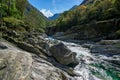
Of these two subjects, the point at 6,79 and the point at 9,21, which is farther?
the point at 9,21

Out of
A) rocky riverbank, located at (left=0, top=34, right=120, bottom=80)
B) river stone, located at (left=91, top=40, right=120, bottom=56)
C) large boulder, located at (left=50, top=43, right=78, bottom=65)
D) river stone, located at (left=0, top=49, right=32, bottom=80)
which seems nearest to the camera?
river stone, located at (left=0, top=49, right=32, bottom=80)

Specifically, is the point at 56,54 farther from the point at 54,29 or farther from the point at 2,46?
the point at 54,29

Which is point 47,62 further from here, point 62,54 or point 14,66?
point 14,66

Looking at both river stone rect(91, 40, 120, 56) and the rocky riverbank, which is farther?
river stone rect(91, 40, 120, 56)

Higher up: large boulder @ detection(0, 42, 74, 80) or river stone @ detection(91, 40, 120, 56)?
large boulder @ detection(0, 42, 74, 80)

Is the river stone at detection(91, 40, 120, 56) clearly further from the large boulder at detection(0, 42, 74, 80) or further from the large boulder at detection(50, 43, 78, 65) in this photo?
the large boulder at detection(0, 42, 74, 80)

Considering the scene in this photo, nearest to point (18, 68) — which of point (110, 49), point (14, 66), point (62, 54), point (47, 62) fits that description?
point (14, 66)

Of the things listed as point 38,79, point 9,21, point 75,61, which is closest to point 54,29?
point 9,21

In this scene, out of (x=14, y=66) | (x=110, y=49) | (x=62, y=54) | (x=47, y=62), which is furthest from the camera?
(x=110, y=49)

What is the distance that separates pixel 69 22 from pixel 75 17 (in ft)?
22.7

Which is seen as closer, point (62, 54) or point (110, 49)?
point (62, 54)

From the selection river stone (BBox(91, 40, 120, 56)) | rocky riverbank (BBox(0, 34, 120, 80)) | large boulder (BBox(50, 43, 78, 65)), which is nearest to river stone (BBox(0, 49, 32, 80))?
rocky riverbank (BBox(0, 34, 120, 80))

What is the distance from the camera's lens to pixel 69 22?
152 m

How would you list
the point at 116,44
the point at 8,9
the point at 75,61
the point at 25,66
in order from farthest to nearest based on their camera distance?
the point at 8,9 < the point at 116,44 < the point at 75,61 < the point at 25,66
